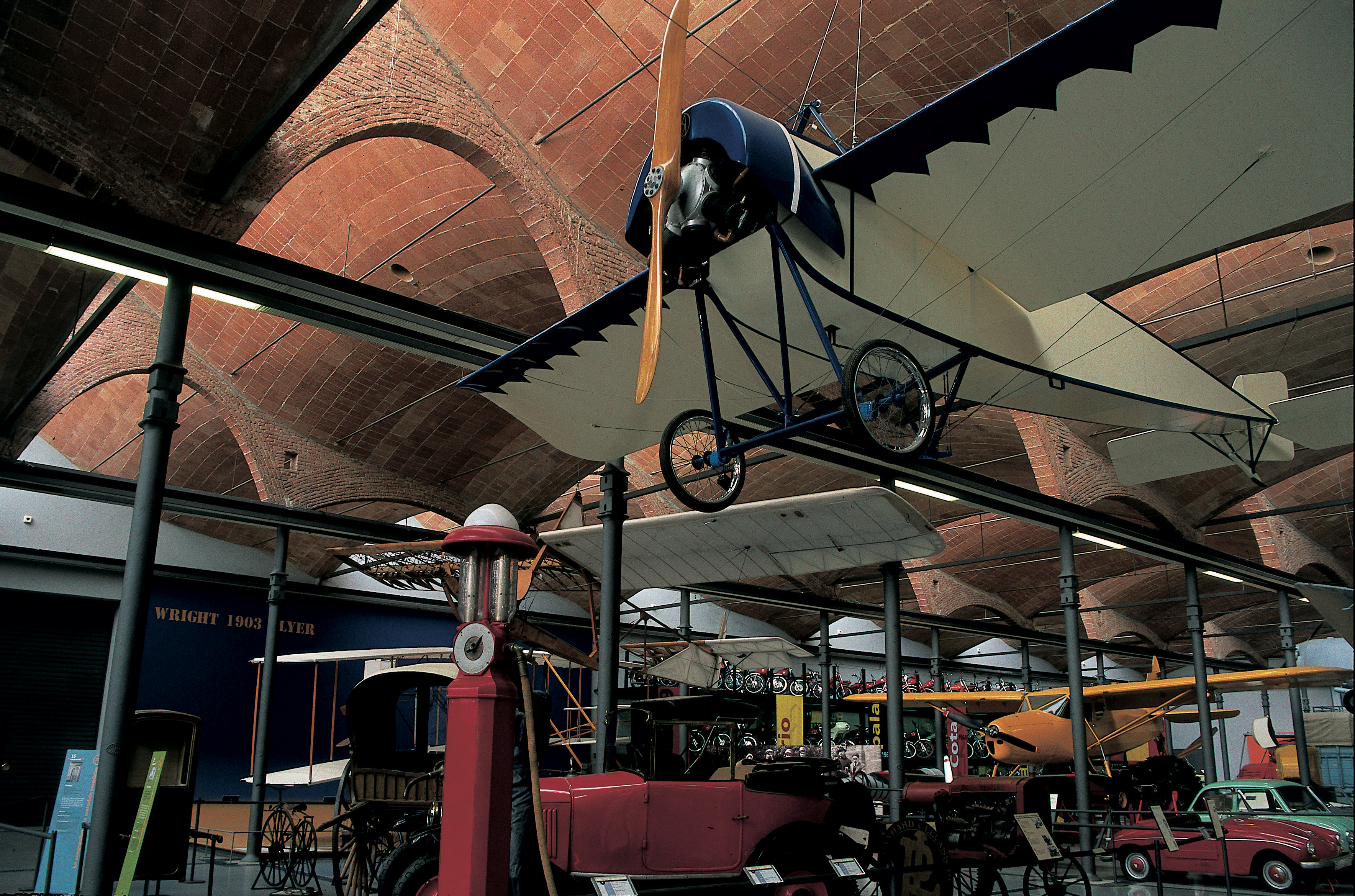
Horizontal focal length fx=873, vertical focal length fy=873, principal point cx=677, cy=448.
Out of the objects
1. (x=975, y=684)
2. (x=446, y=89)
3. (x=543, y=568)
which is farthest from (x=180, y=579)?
(x=975, y=684)

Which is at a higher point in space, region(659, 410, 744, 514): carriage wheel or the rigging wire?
the rigging wire

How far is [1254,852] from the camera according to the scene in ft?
35.8

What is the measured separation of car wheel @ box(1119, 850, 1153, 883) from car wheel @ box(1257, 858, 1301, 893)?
142 centimetres

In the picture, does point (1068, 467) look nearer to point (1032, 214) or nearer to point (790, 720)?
point (1032, 214)

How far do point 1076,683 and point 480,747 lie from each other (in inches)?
493

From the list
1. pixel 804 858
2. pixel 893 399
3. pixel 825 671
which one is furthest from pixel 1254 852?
pixel 825 671

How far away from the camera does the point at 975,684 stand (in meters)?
36.3

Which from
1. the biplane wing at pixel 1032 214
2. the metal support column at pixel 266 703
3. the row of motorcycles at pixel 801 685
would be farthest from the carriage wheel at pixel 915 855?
the row of motorcycles at pixel 801 685

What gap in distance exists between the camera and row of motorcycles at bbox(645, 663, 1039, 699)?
27.4 metres

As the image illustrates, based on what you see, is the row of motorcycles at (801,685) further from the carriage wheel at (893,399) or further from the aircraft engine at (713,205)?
the aircraft engine at (713,205)

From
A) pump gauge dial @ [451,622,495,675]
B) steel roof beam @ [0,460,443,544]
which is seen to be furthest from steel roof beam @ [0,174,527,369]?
pump gauge dial @ [451,622,495,675]

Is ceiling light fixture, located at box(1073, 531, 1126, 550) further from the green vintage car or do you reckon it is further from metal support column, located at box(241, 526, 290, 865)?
metal support column, located at box(241, 526, 290, 865)

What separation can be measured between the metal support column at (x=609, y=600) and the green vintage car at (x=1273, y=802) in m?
8.50

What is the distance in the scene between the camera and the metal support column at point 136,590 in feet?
20.2
